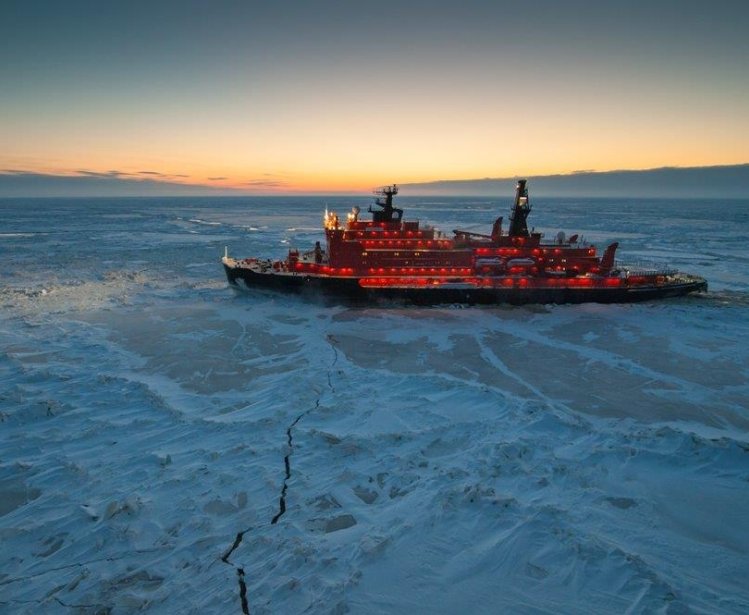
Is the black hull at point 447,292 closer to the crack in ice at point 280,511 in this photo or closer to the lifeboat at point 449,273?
the lifeboat at point 449,273

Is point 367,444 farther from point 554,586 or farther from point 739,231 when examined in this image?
point 739,231

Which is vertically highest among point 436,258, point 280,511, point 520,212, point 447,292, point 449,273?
point 520,212

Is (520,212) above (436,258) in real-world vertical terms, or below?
above

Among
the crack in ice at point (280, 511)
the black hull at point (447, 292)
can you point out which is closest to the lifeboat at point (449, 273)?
the black hull at point (447, 292)

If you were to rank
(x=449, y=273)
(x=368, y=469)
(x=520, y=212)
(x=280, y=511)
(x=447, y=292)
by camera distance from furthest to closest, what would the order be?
(x=520, y=212)
(x=449, y=273)
(x=447, y=292)
(x=368, y=469)
(x=280, y=511)

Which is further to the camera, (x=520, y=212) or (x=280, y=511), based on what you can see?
(x=520, y=212)

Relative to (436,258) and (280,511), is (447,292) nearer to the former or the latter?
(436,258)

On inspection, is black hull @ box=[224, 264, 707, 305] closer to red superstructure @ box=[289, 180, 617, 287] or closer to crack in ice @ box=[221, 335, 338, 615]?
red superstructure @ box=[289, 180, 617, 287]

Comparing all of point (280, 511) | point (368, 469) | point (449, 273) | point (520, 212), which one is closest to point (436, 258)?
point (449, 273)
